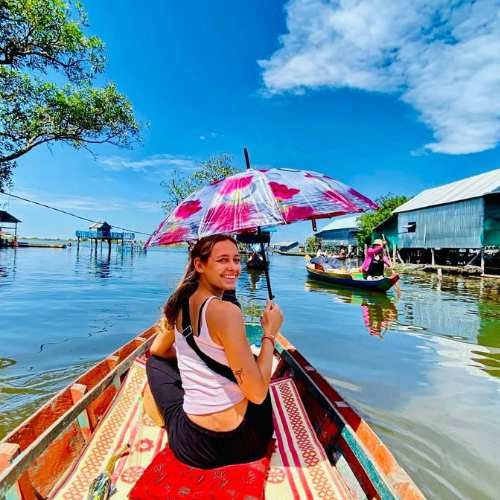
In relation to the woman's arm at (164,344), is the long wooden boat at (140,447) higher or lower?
lower

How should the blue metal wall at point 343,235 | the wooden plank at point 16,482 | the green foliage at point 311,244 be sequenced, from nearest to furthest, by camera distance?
the wooden plank at point 16,482, the blue metal wall at point 343,235, the green foliage at point 311,244

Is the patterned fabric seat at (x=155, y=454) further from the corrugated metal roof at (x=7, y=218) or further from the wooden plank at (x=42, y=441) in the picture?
the corrugated metal roof at (x=7, y=218)

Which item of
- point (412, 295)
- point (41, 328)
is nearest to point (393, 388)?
point (41, 328)

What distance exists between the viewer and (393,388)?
5703mm

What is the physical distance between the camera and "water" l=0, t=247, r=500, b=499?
4070 mm

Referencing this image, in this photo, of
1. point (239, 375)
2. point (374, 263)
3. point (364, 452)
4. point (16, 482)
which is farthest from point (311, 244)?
point (16, 482)

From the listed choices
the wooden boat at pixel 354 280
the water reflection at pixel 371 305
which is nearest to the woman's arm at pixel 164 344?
the water reflection at pixel 371 305

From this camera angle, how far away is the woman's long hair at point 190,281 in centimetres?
216

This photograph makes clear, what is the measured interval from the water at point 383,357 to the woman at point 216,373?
91.9 inches

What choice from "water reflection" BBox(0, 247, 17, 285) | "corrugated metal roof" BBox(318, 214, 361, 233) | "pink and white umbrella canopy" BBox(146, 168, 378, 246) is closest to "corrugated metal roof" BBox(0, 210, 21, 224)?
"water reflection" BBox(0, 247, 17, 285)

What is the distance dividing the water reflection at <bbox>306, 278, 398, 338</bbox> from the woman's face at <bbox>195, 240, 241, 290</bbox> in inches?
306

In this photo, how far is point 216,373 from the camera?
2.00 m

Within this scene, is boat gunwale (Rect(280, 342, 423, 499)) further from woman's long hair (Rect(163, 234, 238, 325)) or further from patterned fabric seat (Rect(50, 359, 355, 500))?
woman's long hair (Rect(163, 234, 238, 325))

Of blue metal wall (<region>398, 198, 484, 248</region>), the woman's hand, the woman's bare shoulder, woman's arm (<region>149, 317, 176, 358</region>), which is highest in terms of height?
blue metal wall (<region>398, 198, 484, 248</region>)
